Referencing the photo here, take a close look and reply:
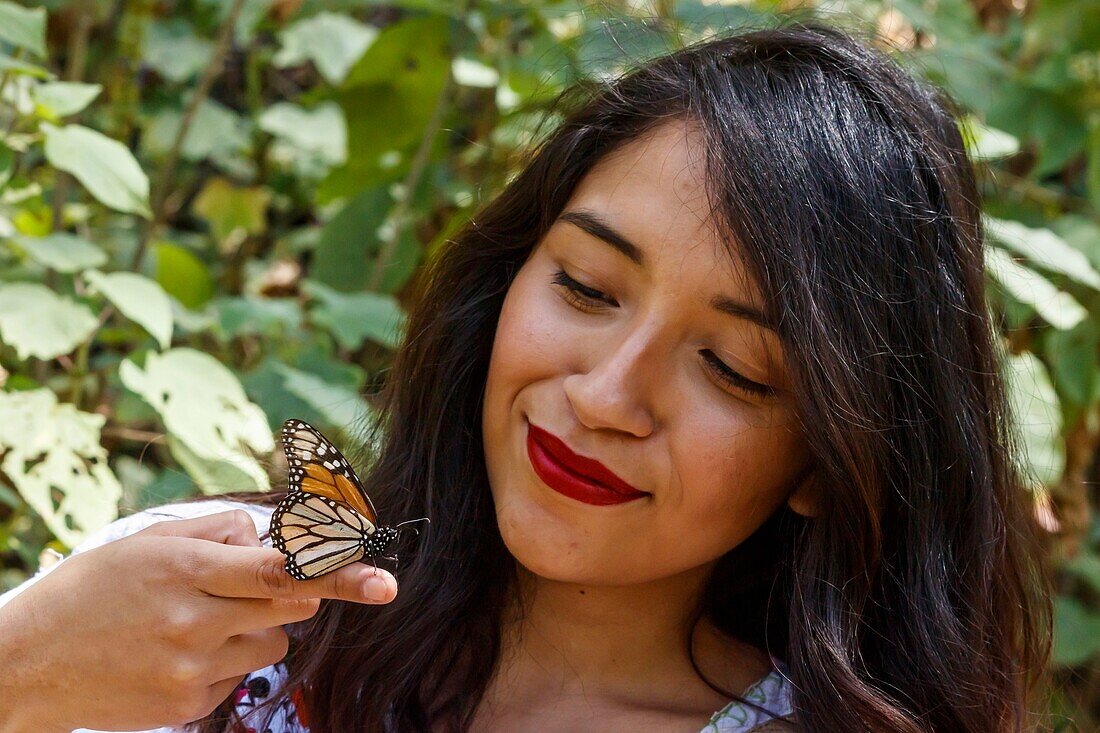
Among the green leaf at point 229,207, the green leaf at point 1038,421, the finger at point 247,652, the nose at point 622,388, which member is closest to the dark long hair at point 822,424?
the nose at point 622,388

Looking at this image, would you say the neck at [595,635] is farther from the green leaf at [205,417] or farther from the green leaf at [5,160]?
the green leaf at [5,160]

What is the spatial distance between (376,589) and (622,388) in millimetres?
376

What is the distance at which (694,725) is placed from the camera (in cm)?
142

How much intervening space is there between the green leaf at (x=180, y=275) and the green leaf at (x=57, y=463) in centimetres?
68

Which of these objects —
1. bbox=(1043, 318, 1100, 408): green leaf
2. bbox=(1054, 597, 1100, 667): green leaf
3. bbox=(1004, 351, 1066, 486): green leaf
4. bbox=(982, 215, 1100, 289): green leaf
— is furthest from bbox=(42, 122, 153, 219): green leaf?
bbox=(1054, 597, 1100, 667): green leaf

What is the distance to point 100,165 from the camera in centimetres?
179

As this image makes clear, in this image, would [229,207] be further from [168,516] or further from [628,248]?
[628,248]

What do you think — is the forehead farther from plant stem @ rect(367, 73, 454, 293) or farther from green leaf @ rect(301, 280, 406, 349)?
plant stem @ rect(367, 73, 454, 293)

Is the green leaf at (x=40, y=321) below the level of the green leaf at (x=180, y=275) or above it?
above

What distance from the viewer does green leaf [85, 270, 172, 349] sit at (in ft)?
5.79

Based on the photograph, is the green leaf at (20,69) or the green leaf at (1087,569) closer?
the green leaf at (20,69)

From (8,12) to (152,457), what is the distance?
3.88 ft

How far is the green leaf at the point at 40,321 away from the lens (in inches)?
67.1

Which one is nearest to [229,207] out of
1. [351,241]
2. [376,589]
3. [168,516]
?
[351,241]
